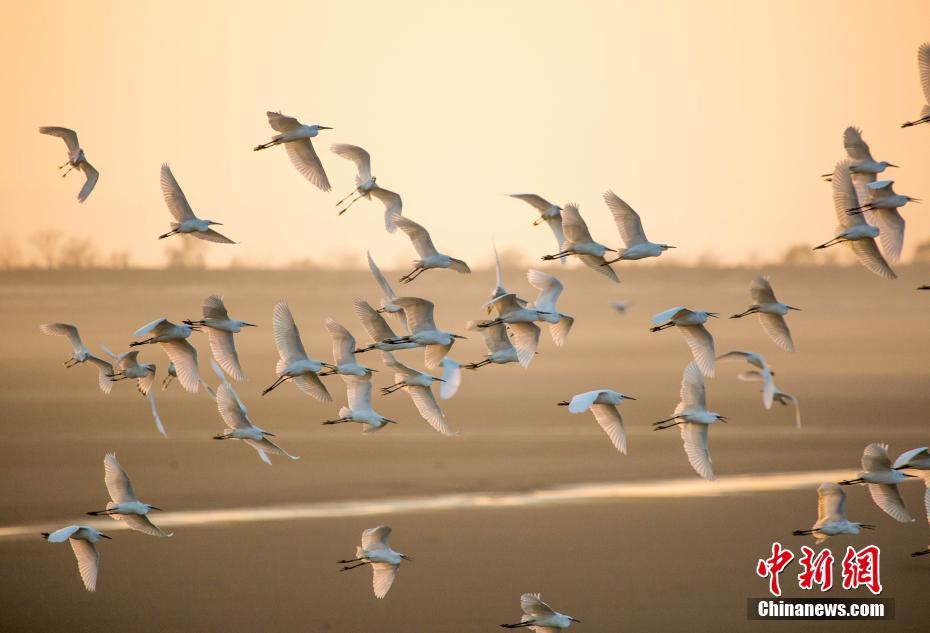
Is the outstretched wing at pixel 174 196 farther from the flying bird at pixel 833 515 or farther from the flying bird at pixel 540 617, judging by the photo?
the flying bird at pixel 833 515

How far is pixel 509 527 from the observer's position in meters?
21.9

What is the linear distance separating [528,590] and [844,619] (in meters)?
3.91

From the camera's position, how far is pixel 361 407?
20875mm

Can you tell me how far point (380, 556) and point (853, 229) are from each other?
6674mm

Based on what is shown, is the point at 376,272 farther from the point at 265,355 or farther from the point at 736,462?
the point at 265,355

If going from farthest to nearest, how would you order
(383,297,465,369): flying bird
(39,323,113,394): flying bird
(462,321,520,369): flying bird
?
(39,323,113,394): flying bird
(462,321,520,369): flying bird
(383,297,465,369): flying bird

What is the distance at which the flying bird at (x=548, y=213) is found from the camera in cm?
1966

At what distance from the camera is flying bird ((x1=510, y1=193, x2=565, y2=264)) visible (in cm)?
1966

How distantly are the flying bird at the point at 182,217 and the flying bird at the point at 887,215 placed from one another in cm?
753

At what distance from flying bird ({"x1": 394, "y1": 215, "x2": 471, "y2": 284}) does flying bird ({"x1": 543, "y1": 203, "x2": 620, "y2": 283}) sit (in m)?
1.34

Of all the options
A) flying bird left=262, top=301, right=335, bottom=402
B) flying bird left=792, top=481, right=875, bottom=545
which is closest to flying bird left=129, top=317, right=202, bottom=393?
flying bird left=262, top=301, right=335, bottom=402

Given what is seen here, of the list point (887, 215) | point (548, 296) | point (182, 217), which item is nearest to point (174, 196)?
point (182, 217)

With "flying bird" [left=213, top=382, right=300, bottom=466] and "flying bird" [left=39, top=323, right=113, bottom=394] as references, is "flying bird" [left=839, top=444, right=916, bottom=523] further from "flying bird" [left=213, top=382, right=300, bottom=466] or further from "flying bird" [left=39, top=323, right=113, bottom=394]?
"flying bird" [left=39, top=323, right=113, bottom=394]

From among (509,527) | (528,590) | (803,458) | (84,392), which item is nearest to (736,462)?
(803,458)
